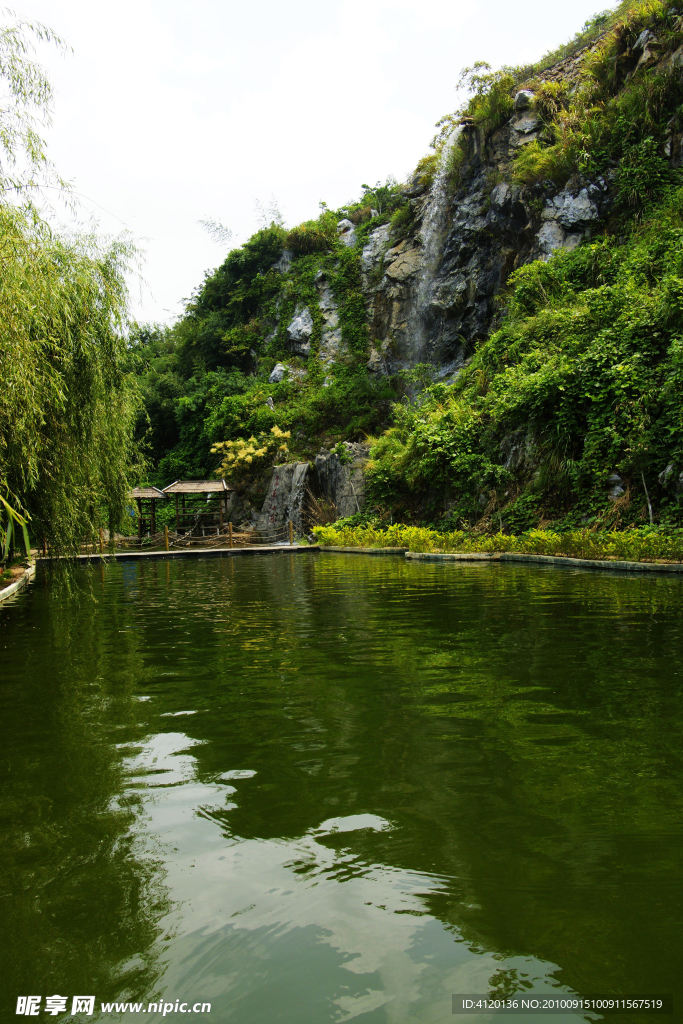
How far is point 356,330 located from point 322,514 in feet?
39.0

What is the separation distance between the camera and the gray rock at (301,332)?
35.0 m

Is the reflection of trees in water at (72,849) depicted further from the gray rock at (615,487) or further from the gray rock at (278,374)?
the gray rock at (278,374)

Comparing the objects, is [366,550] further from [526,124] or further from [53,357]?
[526,124]

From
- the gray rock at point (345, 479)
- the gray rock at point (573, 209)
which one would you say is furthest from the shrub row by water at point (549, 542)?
the gray rock at point (573, 209)

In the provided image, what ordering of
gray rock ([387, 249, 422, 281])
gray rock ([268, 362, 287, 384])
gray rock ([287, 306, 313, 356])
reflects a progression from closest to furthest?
gray rock ([387, 249, 422, 281]) < gray rock ([268, 362, 287, 384]) < gray rock ([287, 306, 313, 356])

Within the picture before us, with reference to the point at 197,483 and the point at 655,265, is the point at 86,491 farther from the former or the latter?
the point at 197,483

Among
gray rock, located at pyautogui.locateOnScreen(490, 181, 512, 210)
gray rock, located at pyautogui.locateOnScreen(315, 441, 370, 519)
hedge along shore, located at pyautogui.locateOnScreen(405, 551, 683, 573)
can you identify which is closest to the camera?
hedge along shore, located at pyautogui.locateOnScreen(405, 551, 683, 573)

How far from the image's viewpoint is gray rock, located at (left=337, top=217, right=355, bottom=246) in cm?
3716

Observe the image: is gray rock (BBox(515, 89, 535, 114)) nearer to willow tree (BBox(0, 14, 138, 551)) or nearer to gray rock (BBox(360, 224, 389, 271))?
gray rock (BBox(360, 224, 389, 271))

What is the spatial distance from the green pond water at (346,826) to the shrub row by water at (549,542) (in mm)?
5832

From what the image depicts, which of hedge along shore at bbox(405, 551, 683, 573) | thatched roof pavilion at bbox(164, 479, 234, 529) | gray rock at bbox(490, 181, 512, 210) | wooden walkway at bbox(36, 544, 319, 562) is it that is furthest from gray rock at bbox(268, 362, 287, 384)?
hedge along shore at bbox(405, 551, 683, 573)

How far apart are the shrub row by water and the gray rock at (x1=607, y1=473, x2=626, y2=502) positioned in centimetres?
103

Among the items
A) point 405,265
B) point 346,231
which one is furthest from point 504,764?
point 346,231

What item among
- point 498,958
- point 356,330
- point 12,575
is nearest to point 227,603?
point 12,575
